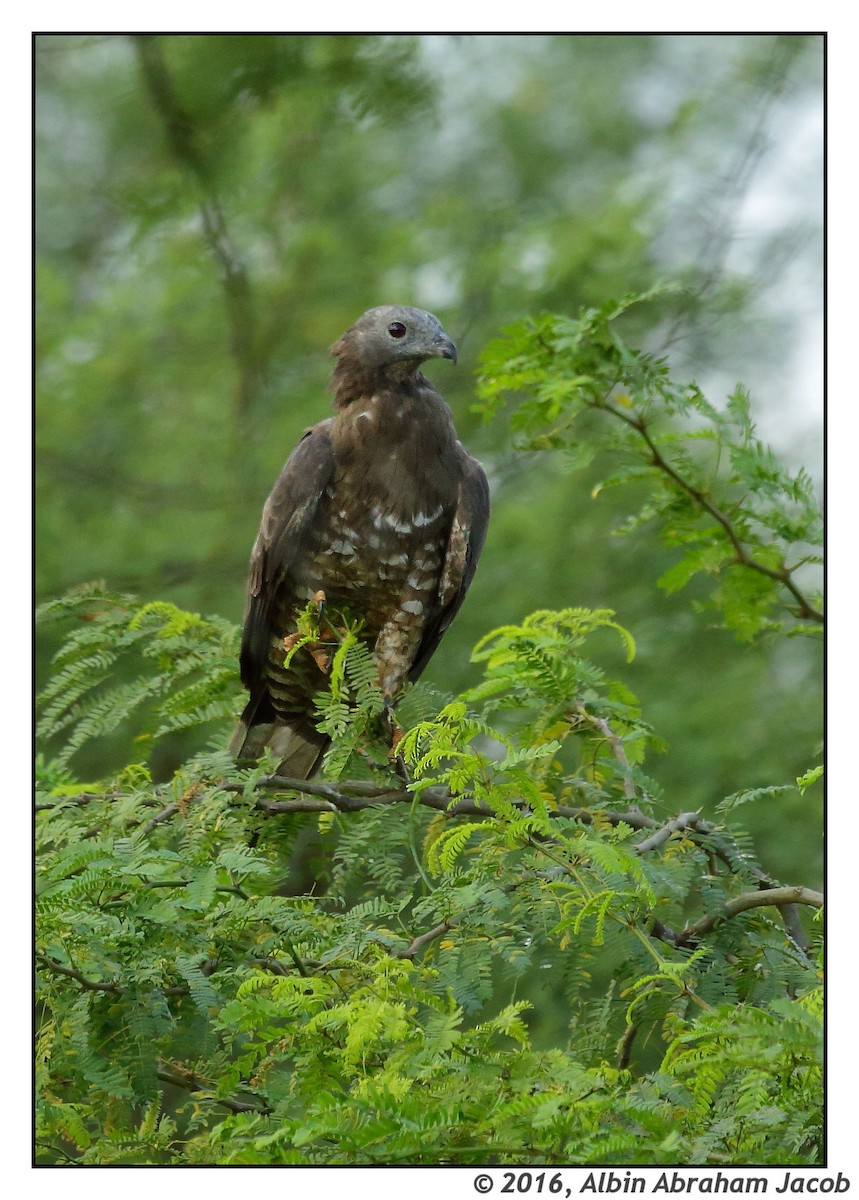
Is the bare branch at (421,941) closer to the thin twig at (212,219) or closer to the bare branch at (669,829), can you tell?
the bare branch at (669,829)

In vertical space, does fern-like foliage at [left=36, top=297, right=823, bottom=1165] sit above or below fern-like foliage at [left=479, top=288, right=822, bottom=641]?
below

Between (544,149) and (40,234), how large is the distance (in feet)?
10.5

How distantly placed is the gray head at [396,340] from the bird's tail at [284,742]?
3.69ft

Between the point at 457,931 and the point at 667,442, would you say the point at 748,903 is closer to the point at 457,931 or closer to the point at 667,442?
the point at 457,931

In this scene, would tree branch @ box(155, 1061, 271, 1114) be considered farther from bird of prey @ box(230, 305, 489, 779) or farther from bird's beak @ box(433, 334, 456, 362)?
bird's beak @ box(433, 334, 456, 362)

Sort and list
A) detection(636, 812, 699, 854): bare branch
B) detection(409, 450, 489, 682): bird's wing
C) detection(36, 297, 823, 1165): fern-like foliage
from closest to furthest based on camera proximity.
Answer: detection(36, 297, 823, 1165): fern-like foliage < detection(636, 812, 699, 854): bare branch < detection(409, 450, 489, 682): bird's wing

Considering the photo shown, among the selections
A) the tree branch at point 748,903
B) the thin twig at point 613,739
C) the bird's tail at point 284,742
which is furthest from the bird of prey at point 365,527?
the tree branch at point 748,903

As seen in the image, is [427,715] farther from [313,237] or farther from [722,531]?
[313,237]

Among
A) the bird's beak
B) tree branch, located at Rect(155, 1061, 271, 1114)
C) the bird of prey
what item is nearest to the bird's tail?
the bird of prey

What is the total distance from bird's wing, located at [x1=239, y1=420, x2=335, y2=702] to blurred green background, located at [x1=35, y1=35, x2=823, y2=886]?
7.08ft

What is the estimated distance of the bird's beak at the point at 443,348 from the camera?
11.1 feet

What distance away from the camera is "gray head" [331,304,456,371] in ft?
11.4

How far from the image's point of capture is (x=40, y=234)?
6.89 metres

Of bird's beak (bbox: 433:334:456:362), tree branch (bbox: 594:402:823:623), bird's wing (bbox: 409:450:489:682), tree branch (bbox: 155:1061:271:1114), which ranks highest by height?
bird's beak (bbox: 433:334:456:362)
